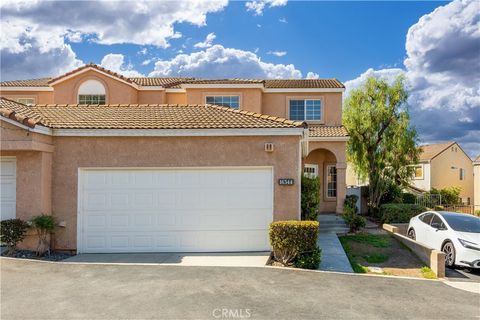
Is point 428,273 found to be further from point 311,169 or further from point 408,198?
point 408,198

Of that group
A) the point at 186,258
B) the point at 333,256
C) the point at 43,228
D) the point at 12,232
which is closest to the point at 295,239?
the point at 333,256

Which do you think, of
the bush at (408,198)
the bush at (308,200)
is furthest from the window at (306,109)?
the bush at (308,200)

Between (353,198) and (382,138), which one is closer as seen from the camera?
(353,198)

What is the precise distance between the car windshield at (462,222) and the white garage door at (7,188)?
1344 centimetres

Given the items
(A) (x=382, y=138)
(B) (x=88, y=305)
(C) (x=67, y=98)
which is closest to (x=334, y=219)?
(A) (x=382, y=138)

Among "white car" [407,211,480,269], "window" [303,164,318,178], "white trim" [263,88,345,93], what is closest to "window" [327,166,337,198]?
"window" [303,164,318,178]

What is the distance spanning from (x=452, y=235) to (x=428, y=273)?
205 cm

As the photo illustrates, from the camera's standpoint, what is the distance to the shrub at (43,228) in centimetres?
1083

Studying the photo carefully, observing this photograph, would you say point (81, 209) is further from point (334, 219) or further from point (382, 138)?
point (382, 138)

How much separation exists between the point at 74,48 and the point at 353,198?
1551 centimetres

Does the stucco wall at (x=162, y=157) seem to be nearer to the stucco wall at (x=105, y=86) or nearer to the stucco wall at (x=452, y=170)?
the stucco wall at (x=105, y=86)

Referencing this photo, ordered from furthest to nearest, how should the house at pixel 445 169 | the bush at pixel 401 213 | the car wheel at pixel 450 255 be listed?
1. the house at pixel 445 169
2. the bush at pixel 401 213
3. the car wheel at pixel 450 255

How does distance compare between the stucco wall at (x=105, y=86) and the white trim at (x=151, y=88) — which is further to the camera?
the white trim at (x=151, y=88)

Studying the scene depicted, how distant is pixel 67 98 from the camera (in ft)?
71.1
